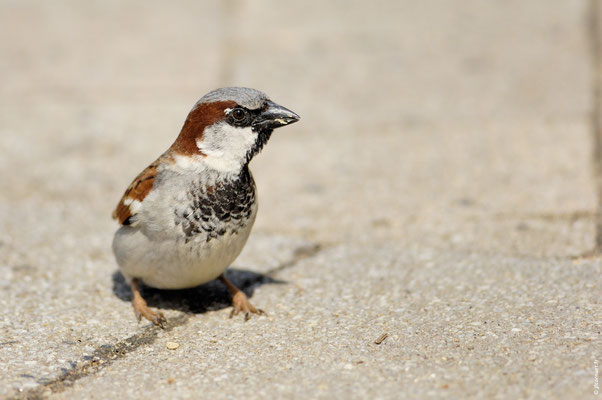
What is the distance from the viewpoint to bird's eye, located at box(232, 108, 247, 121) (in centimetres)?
357

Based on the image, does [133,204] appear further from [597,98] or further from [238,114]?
[597,98]

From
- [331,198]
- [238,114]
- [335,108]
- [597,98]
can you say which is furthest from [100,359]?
[597,98]

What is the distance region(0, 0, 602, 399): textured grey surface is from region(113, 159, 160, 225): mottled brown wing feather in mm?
508

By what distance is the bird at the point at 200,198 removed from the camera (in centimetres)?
347

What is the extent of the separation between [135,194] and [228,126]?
57cm

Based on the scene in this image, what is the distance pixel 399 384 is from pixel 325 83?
470cm

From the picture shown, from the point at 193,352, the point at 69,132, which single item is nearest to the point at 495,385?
the point at 193,352

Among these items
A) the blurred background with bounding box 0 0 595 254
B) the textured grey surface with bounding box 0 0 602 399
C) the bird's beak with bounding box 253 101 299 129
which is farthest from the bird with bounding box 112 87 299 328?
the blurred background with bounding box 0 0 595 254

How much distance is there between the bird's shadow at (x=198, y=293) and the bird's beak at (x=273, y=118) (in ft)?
3.17

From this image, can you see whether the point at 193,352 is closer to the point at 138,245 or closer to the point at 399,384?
the point at 138,245

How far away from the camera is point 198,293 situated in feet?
13.3

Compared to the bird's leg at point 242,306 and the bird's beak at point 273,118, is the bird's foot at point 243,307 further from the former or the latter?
the bird's beak at point 273,118

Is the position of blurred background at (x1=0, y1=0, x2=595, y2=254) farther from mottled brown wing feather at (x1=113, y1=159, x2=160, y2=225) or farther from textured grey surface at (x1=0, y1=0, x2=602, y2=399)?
mottled brown wing feather at (x1=113, y1=159, x2=160, y2=225)

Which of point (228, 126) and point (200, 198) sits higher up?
point (228, 126)
